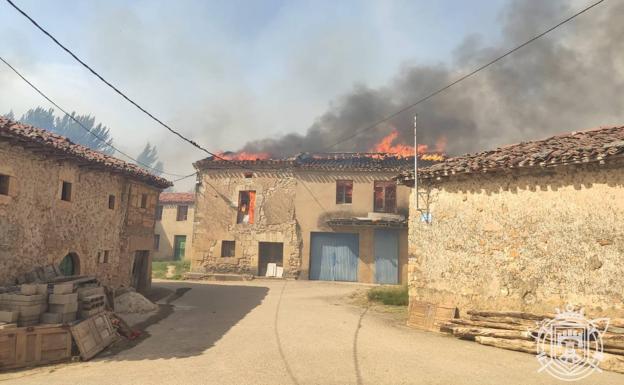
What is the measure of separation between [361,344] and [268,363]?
7.23 feet

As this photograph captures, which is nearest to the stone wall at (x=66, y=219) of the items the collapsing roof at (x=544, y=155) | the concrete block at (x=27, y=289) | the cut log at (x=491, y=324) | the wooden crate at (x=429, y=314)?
the concrete block at (x=27, y=289)

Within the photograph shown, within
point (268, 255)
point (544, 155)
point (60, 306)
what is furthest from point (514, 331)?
point (268, 255)

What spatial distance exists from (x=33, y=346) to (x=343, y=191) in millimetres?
17465

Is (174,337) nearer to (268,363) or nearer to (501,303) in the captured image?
(268,363)

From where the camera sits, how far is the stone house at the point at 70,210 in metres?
8.62

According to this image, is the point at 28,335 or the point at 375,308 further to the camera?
the point at 375,308

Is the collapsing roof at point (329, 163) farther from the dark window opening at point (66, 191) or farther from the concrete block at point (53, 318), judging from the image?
the concrete block at point (53, 318)

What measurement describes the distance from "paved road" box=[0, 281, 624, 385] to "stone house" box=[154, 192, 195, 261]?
932 inches

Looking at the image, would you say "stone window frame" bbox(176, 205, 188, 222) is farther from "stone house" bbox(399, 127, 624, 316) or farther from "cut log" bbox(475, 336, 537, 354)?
"cut log" bbox(475, 336, 537, 354)

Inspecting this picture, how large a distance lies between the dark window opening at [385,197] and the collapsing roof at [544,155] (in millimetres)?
11167

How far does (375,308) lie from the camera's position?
41.9 feet

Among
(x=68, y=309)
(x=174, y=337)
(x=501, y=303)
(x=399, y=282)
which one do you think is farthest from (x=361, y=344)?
(x=399, y=282)

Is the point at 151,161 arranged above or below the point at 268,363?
above

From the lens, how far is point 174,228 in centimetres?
3394
